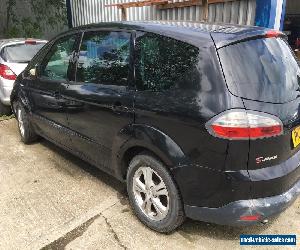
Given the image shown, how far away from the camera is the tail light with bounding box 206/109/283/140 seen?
2.33m

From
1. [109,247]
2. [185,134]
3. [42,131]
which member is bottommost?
[109,247]

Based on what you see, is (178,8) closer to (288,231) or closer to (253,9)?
(253,9)

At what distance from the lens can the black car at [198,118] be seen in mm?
2395

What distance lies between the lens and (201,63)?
251 centimetres

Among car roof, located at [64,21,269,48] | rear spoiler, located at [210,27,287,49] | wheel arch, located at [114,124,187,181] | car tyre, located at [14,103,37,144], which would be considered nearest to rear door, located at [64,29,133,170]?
wheel arch, located at [114,124,187,181]

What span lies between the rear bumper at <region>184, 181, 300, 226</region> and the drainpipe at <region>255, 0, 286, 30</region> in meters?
4.40

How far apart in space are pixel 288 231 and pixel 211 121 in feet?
4.65

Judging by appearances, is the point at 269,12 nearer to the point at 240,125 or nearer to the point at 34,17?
the point at 240,125

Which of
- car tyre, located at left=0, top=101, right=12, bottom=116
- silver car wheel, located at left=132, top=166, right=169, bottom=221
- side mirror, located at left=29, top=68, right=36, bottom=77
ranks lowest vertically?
car tyre, located at left=0, top=101, right=12, bottom=116

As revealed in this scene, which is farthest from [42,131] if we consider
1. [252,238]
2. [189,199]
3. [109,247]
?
[252,238]

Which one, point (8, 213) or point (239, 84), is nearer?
point (239, 84)

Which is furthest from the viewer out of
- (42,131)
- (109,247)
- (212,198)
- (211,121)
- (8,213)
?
(42,131)

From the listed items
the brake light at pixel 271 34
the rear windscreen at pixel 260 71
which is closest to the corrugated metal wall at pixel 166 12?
the brake light at pixel 271 34

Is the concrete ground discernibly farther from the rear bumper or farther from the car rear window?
the car rear window
